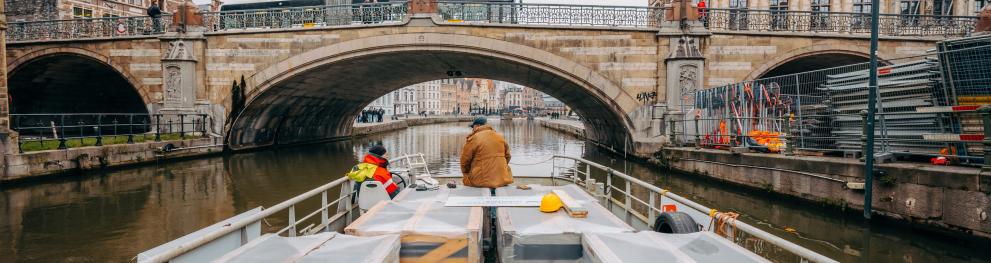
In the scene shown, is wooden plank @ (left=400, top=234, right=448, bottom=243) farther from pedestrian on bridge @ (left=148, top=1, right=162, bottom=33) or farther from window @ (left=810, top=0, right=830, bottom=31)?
pedestrian on bridge @ (left=148, top=1, right=162, bottom=33)

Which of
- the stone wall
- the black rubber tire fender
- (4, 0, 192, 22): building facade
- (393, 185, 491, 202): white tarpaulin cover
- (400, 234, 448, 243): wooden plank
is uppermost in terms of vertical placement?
(4, 0, 192, 22): building facade

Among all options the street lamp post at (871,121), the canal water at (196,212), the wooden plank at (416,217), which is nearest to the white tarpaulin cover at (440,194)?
the wooden plank at (416,217)

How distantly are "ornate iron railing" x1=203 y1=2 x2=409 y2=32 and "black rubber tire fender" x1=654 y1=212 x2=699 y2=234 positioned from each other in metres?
15.8

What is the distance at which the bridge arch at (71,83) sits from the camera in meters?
21.4

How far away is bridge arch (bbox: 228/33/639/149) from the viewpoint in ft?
61.3

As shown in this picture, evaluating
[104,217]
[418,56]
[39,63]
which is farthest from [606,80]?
[39,63]

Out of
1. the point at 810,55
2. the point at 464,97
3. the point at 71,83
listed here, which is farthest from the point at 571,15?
the point at 464,97

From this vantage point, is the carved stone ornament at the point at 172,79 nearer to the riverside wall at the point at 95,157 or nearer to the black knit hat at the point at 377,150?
the riverside wall at the point at 95,157

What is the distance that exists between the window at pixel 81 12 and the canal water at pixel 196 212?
102ft

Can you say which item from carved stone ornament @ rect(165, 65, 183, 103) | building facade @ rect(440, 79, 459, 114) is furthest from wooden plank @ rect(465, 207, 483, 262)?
building facade @ rect(440, 79, 459, 114)

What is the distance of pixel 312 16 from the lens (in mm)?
19891

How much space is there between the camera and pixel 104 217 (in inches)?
376

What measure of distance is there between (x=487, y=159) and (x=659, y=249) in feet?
9.53

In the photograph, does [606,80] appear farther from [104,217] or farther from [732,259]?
[732,259]
